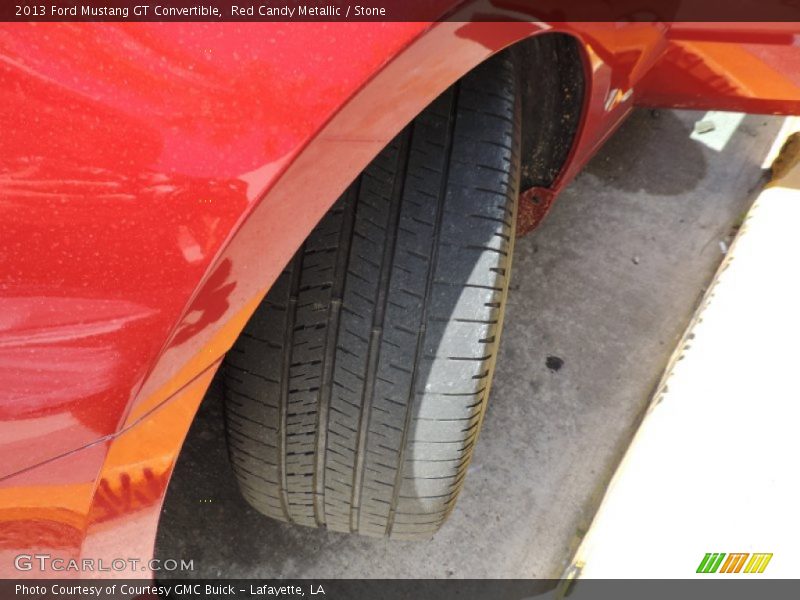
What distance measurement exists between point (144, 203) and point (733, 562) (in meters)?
1.39

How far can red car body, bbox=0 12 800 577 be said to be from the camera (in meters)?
0.79

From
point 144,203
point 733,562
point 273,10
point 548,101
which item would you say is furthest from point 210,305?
point 733,562

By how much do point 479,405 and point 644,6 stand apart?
29.1 inches

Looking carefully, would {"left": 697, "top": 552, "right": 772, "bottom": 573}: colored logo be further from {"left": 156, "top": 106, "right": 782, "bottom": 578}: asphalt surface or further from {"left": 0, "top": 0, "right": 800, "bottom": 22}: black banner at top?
{"left": 0, "top": 0, "right": 800, "bottom": 22}: black banner at top

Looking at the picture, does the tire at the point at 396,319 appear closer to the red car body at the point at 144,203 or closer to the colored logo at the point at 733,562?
the red car body at the point at 144,203

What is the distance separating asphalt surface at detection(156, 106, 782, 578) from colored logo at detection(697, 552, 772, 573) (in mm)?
266

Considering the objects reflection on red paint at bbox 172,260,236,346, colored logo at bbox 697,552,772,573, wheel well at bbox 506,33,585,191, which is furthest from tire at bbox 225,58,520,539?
colored logo at bbox 697,552,772,573

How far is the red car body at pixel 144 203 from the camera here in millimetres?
790

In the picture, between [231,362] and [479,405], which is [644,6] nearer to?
[479,405]

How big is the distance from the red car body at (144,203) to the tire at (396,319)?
0.83 ft

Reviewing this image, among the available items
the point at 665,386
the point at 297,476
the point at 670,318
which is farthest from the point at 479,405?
the point at 670,318

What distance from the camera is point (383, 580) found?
1729 millimetres

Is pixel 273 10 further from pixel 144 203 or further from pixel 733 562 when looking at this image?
pixel 733 562
